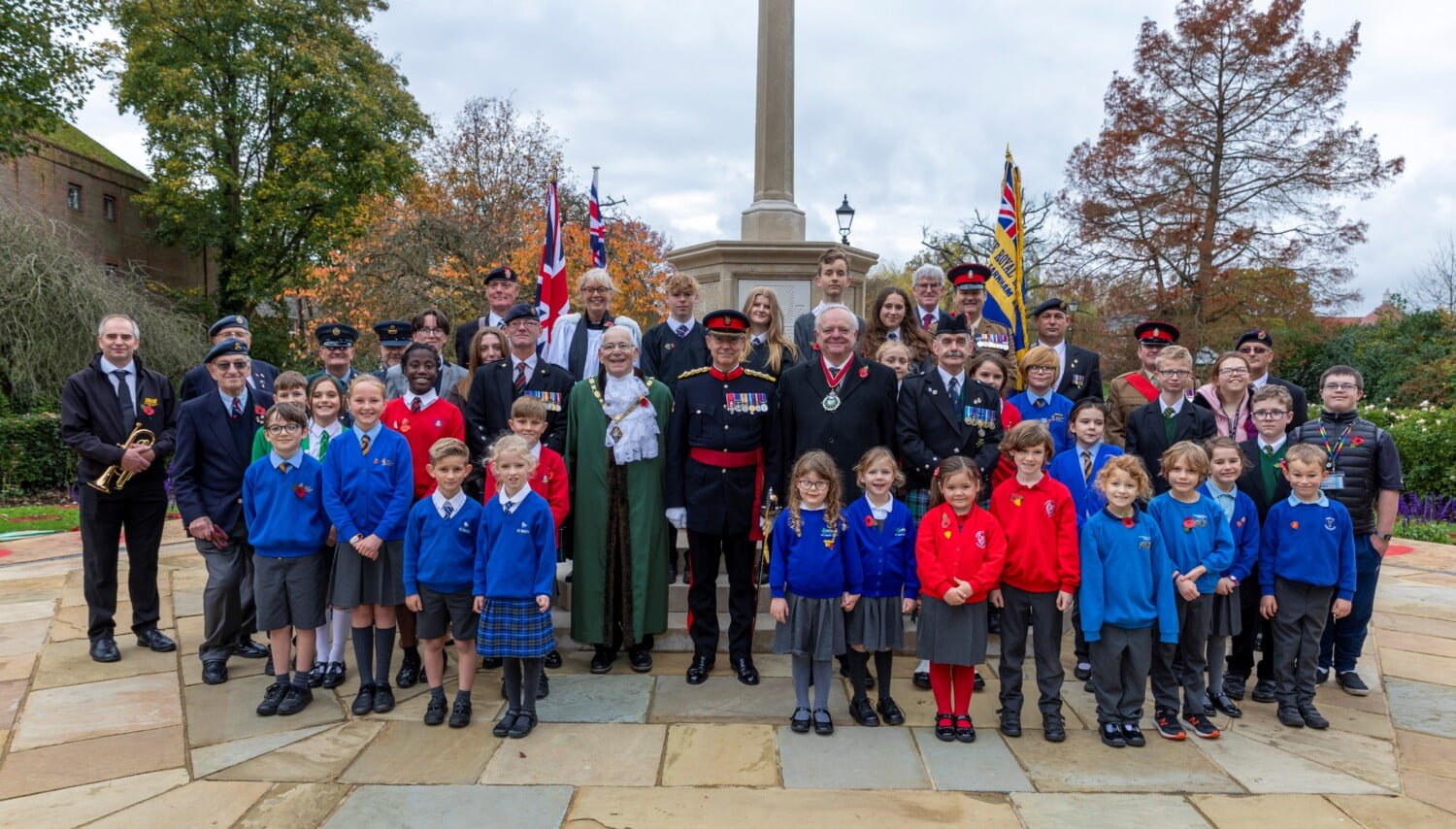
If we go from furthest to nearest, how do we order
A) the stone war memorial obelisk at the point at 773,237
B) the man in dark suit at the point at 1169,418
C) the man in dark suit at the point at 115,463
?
the stone war memorial obelisk at the point at 773,237
the man in dark suit at the point at 115,463
the man in dark suit at the point at 1169,418

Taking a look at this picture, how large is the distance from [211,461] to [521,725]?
248 cm

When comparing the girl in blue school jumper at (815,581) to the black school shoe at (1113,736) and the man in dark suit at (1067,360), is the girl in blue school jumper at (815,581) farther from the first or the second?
the man in dark suit at (1067,360)

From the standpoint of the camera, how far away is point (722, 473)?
4773mm

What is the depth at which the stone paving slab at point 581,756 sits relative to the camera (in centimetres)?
368

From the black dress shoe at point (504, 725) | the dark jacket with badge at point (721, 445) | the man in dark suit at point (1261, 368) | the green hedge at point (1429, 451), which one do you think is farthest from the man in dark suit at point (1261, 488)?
the green hedge at point (1429, 451)

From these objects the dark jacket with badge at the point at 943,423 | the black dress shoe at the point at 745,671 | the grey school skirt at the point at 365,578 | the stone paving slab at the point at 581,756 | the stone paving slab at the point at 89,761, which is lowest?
the stone paving slab at the point at 89,761

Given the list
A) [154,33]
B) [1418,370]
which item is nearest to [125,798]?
[1418,370]

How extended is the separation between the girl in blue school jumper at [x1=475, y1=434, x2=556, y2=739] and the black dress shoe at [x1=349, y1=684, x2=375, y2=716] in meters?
0.72

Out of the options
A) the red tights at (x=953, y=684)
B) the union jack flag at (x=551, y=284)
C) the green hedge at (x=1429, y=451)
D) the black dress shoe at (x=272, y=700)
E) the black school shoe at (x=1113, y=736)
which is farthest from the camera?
the green hedge at (x=1429, y=451)

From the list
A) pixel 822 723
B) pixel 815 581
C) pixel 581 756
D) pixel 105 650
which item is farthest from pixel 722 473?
pixel 105 650

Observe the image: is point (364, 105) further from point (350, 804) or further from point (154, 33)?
point (350, 804)

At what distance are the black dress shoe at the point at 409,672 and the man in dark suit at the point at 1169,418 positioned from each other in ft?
14.4

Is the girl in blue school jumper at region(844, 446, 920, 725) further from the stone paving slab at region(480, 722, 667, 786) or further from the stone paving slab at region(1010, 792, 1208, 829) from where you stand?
the stone paving slab at region(480, 722, 667, 786)

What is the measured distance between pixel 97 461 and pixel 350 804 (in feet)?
9.97
